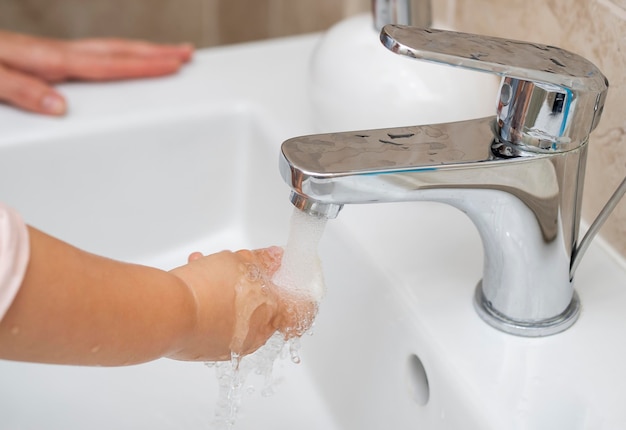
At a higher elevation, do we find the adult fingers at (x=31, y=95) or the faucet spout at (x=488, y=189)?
the faucet spout at (x=488, y=189)

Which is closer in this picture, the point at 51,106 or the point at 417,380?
the point at 417,380

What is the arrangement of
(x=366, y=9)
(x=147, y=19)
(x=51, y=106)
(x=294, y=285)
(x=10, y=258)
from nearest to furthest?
(x=10, y=258) < (x=294, y=285) < (x=51, y=106) < (x=366, y=9) < (x=147, y=19)

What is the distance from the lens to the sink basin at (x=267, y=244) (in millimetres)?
417

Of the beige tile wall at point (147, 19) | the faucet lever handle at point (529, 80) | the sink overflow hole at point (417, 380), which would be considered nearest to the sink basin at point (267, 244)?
the sink overflow hole at point (417, 380)

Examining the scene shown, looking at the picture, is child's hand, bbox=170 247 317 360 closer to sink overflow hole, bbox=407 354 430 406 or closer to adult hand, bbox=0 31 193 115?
sink overflow hole, bbox=407 354 430 406

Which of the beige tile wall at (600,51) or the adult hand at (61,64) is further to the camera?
the adult hand at (61,64)

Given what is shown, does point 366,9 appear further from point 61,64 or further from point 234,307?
point 234,307

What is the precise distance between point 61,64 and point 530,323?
1.36ft

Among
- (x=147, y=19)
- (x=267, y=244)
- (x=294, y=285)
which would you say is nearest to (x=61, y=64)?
(x=267, y=244)

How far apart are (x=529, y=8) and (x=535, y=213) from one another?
0.18 m

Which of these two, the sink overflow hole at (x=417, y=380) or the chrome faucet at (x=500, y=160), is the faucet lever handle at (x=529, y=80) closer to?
the chrome faucet at (x=500, y=160)

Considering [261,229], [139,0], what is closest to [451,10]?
[261,229]

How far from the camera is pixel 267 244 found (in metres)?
0.61

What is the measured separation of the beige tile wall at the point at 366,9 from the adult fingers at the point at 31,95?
297 mm
